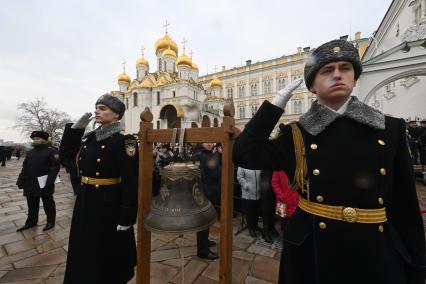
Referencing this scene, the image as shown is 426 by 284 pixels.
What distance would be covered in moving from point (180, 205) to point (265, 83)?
→ 39.3 m

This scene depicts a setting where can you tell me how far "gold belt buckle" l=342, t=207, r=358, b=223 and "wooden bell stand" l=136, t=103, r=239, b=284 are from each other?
0.90m

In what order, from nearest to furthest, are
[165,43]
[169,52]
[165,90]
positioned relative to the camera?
1. [165,90]
2. [169,52]
3. [165,43]

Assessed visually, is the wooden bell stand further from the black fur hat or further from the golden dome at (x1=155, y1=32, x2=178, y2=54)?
the golden dome at (x1=155, y1=32, x2=178, y2=54)

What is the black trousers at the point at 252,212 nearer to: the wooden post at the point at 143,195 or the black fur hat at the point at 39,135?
the wooden post at the point at 143,195

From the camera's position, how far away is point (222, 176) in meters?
1.90

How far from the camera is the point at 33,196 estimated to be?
4.66 meters

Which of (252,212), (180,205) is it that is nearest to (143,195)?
(180,205)

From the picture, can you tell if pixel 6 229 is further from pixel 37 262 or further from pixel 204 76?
pixel 204 76

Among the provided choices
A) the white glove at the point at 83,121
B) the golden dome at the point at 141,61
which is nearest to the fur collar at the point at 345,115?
the white glove at the point at 83,121

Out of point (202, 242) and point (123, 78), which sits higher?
point (123, 78)

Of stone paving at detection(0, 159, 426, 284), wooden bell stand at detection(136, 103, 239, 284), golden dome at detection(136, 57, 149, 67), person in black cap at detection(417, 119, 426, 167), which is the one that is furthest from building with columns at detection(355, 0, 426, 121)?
golden dome at detection(136, 57, 149, 67)

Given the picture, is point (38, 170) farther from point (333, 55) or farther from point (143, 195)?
point (333, 55)

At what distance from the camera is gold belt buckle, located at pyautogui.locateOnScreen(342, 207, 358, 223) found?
3.74 ft

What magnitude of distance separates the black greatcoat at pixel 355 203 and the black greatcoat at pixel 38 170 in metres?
5.10
